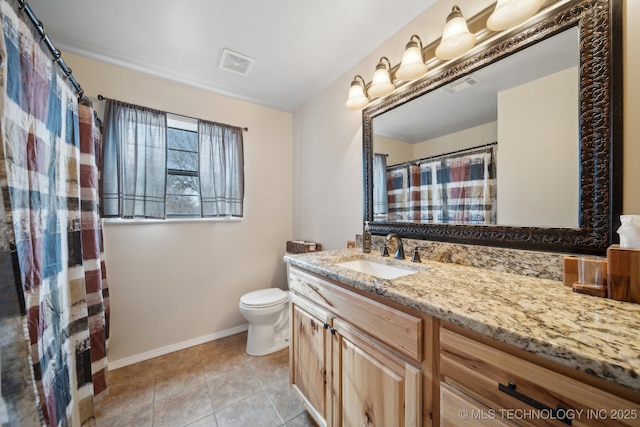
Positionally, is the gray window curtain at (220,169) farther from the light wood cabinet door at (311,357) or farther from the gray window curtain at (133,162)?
the light wood cabinet door at (311,357)

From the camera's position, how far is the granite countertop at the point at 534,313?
0.44 metres

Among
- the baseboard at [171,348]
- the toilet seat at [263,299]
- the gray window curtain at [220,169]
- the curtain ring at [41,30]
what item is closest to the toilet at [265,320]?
the toilet seat at [263,299]

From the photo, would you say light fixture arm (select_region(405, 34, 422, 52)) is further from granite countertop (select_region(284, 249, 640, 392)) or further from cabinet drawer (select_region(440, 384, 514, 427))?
cabinet drawer (select_region(440, 384, 514, 427))

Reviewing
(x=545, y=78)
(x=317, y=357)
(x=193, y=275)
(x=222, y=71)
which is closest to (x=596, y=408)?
(x=317, y=357)

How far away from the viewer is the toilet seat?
6.10 ft

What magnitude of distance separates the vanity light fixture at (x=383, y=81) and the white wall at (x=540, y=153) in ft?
2.01

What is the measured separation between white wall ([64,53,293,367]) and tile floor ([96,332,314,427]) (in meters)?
0.25

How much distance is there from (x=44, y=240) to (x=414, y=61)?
187 cm

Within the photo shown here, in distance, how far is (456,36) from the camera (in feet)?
3.48

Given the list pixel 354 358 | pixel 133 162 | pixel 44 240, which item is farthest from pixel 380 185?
pixel 133 162

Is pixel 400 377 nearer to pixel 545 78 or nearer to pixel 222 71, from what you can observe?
pixel 545 78

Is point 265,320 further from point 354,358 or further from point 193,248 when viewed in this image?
point 354,358

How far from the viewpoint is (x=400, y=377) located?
2.62 ft

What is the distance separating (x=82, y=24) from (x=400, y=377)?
8.46ft
